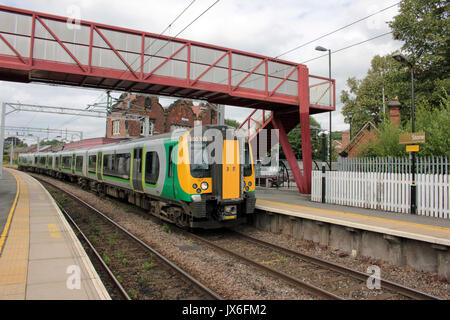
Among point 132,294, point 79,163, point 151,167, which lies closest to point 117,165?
point 151,167

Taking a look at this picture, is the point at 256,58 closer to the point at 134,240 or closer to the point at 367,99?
the point at 134,240

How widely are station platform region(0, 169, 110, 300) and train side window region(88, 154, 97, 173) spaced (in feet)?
27.9

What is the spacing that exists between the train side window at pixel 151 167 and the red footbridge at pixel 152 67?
10.1 ft

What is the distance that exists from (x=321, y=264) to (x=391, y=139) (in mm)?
8825

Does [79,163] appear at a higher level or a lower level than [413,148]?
lower

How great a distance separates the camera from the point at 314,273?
6.66 meters

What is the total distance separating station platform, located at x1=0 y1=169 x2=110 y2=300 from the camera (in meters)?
4.66

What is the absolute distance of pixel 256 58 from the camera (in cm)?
1454

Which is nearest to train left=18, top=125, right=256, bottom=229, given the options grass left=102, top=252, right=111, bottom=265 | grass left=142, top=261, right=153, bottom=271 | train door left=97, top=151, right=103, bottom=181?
grass left=142, top=261, right=153, bottom=271

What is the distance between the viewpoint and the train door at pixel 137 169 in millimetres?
11906

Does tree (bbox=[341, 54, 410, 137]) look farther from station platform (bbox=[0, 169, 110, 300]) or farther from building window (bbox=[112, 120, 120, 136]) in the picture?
station platform (bbox=[0, 169, 110, 300])

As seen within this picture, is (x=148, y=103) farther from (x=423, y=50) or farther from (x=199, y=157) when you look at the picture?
(x=199, y=157)

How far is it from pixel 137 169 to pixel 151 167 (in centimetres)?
144
